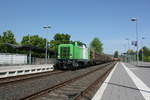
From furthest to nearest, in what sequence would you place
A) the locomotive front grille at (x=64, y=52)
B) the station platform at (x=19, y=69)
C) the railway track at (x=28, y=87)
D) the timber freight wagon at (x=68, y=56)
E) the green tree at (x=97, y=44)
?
the green tree at (x=97, y=44) < the locomotive front grille at (x=64, y=52) < the timber freight wagon at (x=68, y=56) < the station platform at (x=19, y=69) < the railway track at (x=28, y=87)

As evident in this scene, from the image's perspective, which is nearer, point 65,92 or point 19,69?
point 65,92

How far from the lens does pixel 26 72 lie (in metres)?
20.4

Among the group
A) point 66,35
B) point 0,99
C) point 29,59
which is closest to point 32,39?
point 66,35

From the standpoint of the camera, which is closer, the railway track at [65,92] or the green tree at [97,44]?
the railway track at [65,92]

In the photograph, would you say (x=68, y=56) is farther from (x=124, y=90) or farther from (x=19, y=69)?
(x=124, y=90)

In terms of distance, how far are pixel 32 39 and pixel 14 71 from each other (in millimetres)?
52205

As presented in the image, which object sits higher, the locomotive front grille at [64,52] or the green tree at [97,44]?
the green tree at [97,44]

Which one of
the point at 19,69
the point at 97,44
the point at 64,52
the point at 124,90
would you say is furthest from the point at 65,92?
the point at 97,44

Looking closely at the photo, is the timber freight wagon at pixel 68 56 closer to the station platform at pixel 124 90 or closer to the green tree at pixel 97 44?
the station platform at pixel 124 90

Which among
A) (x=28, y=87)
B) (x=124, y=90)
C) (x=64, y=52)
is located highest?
(x=64, y=52)

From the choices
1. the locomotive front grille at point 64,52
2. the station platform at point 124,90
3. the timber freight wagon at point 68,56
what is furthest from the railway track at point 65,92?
the locomotive front grille at point 64,52

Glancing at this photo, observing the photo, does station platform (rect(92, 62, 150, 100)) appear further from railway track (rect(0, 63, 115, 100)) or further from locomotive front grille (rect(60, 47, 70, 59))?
locomotive front grille (rect(60, 47, 70, 59))

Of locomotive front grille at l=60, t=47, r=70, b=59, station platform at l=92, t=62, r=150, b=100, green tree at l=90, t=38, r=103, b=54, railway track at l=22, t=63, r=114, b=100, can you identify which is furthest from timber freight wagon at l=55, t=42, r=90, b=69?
green tree at l=90, t=38, r=103, b=54

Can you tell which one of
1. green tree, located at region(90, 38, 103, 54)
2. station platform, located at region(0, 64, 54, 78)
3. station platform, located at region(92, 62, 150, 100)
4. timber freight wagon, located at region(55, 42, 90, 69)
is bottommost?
station platform, located at region(92, 62, 150, 100)
